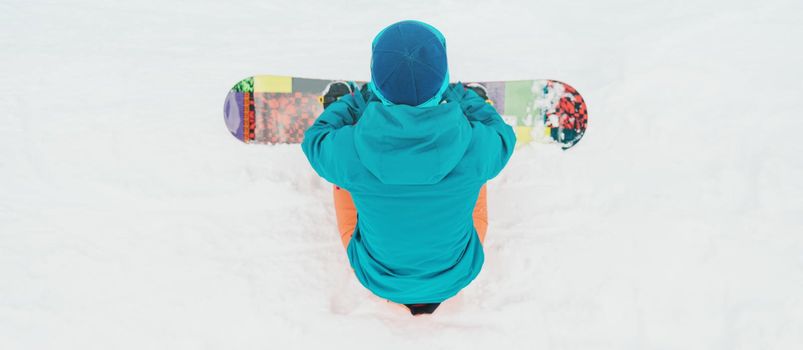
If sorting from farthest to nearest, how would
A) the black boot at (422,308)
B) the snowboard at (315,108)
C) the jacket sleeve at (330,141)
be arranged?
the snowboard at (315,108) → the black boot at (422,308) → the jacket sleeve at (330,141)

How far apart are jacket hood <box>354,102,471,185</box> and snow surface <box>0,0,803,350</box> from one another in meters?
0.88

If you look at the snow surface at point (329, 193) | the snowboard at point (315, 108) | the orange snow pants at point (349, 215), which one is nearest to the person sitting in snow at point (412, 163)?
the orange snow pants at point (349, 215)

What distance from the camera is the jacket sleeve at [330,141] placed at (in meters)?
1.23

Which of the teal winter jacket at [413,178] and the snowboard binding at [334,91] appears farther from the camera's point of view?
the snowboard binding at [334,91]

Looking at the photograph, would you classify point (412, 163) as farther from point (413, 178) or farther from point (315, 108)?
point (315, 108)

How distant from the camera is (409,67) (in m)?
1.09

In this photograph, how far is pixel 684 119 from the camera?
2051 mm

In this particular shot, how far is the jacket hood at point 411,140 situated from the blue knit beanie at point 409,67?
0.15 feet

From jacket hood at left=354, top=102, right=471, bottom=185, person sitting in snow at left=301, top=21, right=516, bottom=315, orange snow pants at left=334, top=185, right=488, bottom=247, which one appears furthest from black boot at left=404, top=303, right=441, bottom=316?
jacket hood at left=354, top=102, right=471, bottom=185

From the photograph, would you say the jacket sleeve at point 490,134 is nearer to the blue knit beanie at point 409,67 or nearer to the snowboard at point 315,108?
the blue knit beanie at point 409,67

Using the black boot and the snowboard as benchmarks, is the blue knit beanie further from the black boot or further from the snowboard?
the snowboard

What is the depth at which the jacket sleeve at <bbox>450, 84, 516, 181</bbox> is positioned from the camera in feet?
4.06

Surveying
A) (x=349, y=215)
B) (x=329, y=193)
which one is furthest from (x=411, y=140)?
(x=329, y=193)

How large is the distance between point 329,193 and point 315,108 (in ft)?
1.25
